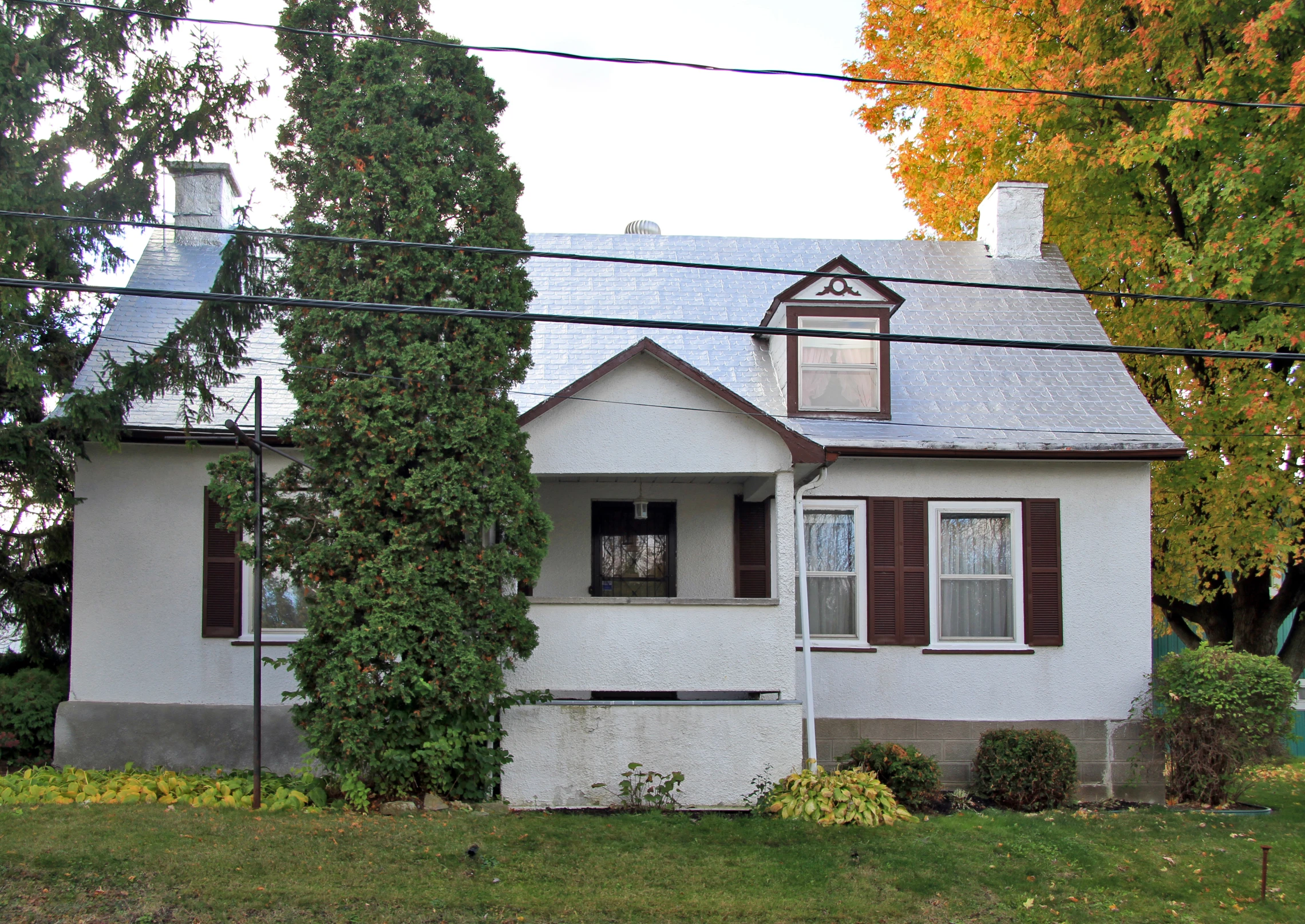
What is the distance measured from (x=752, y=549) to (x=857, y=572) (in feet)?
4.01

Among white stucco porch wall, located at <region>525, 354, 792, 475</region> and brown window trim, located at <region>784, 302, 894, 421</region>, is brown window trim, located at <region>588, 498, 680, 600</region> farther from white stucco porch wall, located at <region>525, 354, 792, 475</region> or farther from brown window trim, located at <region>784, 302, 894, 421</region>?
white stucco porch wall, located at <region>525, 354, 792, 475</region>

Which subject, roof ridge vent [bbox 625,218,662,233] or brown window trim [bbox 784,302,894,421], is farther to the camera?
roof ridge vent [bbox 625,218,662,233]

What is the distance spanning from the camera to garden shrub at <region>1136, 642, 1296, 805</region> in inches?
399

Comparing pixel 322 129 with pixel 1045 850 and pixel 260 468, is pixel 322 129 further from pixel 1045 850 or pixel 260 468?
pixel 1045 850

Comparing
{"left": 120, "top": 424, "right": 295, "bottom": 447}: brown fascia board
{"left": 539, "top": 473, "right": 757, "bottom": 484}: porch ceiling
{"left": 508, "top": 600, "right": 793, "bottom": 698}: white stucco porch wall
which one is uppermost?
{"left": 120, "top": 424, "right": 295, "bottom": 447}: brown fascia board

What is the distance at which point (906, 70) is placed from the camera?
59.5ft

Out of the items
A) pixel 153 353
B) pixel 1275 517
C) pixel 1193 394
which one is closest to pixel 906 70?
pixel 1193 394

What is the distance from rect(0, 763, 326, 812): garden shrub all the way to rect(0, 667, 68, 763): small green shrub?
97 centimetres

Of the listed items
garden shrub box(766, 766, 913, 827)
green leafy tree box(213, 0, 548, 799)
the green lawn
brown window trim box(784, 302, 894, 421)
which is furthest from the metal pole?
brown window trim box(784, 302, 894, 421)

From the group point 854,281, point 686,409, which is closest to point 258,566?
point 686,409

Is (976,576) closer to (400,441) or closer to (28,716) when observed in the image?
(400,441)

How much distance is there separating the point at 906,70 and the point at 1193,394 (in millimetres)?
7699

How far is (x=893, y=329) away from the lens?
42.7ft

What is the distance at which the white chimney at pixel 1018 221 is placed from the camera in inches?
580
